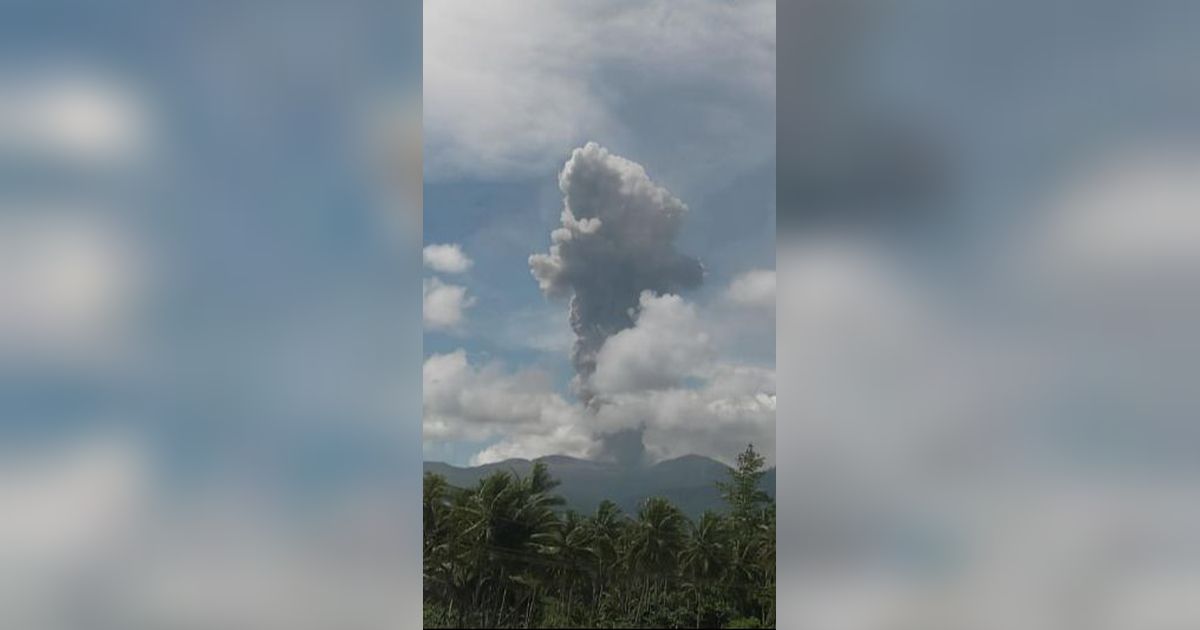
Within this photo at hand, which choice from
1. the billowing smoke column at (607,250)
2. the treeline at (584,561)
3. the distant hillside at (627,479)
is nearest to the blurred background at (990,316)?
the billowing smoke column at (607,250)

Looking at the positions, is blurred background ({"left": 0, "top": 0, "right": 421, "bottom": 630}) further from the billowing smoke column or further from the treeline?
the treeline

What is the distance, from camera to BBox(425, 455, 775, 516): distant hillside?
28.2 feet

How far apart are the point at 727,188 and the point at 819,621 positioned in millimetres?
7885

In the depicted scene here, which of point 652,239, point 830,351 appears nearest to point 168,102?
point 830,351

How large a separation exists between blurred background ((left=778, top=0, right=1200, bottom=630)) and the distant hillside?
25.6ft

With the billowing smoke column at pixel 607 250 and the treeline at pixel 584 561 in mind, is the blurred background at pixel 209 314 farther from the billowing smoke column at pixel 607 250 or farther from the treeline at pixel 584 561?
the treeline at pixel 584 561

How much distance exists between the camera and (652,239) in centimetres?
862

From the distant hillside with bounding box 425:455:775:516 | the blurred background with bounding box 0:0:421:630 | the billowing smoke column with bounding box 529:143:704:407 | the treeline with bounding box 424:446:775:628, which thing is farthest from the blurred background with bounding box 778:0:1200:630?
the treeline with bounding box 424:446:775:628

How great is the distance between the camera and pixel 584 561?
906cm

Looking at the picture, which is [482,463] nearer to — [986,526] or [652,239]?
[652,239]

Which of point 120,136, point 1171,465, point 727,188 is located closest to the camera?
point 1171,465

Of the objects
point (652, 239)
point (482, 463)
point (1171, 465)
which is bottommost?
point (482, 463)

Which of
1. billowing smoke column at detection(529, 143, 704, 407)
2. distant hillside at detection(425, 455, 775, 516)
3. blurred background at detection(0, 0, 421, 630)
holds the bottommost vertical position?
distant hillside at detection(425, 455, 775, 516)

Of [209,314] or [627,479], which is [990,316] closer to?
[209,314]
